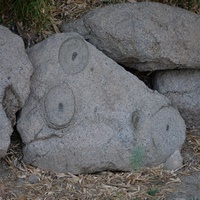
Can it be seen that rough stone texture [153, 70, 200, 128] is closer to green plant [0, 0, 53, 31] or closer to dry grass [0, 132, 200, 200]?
dry grass [0, 132, 200, 200]

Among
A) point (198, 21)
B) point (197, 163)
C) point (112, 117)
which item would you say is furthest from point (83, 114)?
point (198, 21)

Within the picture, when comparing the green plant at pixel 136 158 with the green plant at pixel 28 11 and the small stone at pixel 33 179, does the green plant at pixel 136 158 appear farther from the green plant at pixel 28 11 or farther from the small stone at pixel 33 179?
the green plant at pixel 28 11

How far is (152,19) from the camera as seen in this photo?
4527mm

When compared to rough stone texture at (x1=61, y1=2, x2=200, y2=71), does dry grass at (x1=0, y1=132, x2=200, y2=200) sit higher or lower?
lower

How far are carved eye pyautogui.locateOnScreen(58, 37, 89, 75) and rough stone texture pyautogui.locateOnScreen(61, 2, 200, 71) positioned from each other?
0.23 metres

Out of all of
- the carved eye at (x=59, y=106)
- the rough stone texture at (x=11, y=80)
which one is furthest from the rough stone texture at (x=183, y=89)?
the rough stone texture at (x=11, y=80)

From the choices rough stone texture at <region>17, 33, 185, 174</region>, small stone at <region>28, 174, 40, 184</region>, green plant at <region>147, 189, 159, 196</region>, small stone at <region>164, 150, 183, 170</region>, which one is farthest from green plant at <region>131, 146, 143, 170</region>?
small stone at <region>28, 174, 40, 184</region>

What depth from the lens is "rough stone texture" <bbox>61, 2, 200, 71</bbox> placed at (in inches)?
175

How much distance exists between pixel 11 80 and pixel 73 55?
51cm

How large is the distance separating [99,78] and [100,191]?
824mm

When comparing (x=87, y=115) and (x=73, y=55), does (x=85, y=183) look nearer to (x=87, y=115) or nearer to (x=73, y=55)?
(x=87, y=115)

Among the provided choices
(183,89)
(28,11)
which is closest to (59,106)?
(28,11)

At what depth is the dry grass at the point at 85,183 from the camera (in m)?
3.85

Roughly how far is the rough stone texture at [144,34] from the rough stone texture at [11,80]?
2.08 feet
